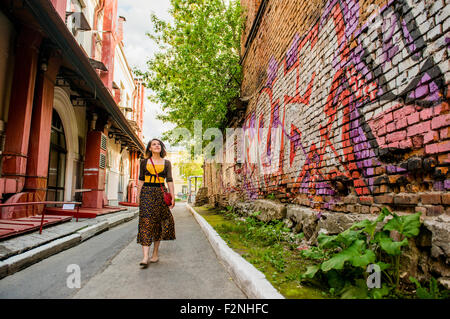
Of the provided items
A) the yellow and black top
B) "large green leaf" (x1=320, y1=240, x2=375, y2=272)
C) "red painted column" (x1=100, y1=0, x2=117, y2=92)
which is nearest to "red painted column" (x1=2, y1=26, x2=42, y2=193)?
the yellow and black top

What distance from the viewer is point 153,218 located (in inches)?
158

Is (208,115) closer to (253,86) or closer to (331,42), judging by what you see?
(253,86)

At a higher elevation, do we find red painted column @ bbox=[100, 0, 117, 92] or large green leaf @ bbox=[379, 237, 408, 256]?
red painted column @ bbox=[100, 0, 117, 92]

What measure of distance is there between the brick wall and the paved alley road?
194 centimetres

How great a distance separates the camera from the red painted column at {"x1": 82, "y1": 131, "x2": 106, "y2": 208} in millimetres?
10375

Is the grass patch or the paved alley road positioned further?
the paved alley road

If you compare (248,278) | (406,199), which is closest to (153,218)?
(248,278)

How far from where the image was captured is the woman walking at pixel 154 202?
3.93 metres

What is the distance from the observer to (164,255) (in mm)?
4520

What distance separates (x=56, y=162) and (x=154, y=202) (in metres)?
7.50

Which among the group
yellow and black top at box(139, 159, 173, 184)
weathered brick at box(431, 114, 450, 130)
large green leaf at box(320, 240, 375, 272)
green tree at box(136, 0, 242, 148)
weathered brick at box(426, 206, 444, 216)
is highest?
green tree at box(136, 0, 242, 148)

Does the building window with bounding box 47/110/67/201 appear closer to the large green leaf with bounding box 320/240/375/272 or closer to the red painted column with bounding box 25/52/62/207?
the red painted column with bounding box 25/52/62/207

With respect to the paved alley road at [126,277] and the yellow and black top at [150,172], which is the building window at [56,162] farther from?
the yellow and black top at [150,172]
